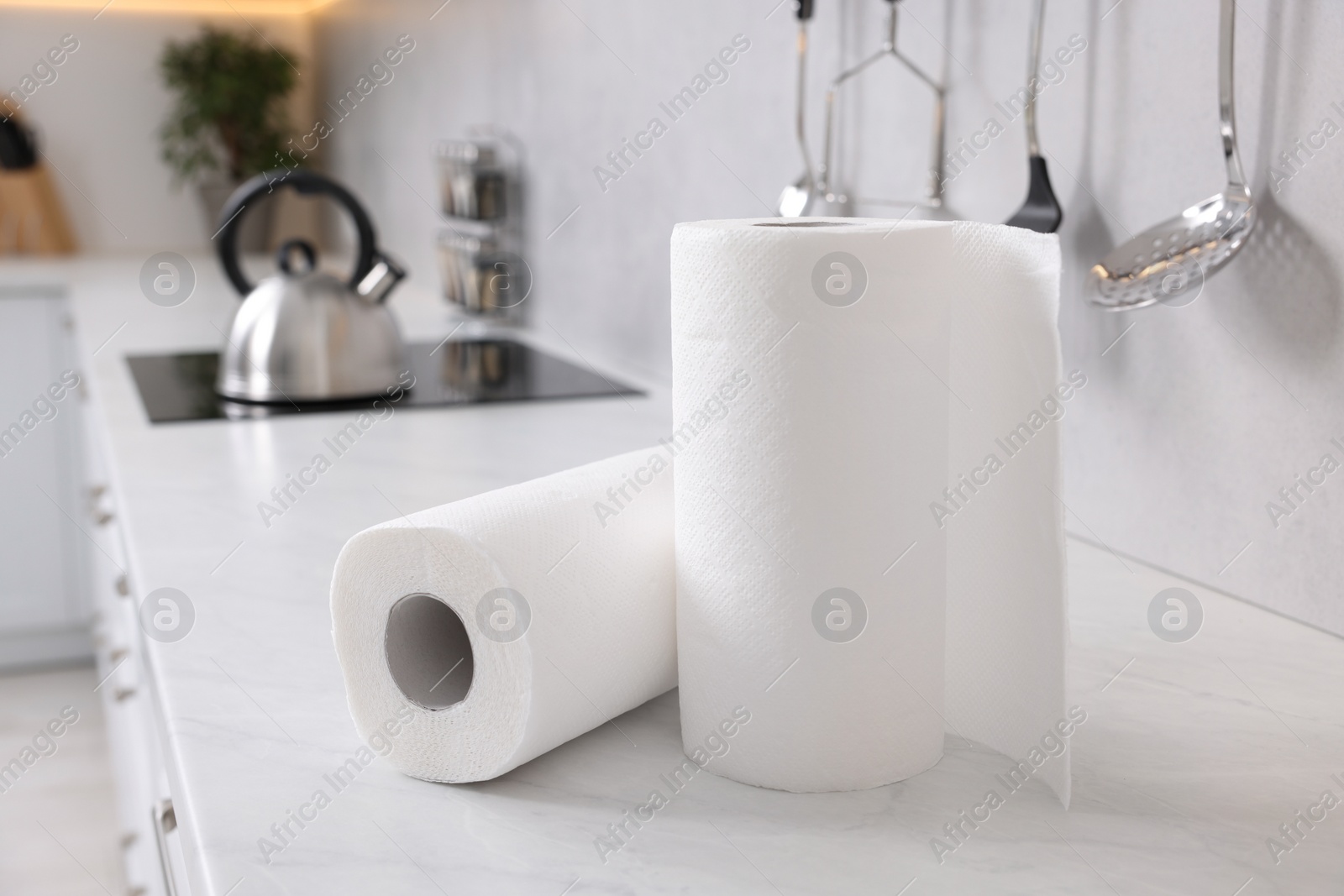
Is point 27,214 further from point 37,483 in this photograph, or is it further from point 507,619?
point 507,619

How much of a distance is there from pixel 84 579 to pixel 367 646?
2072 mm

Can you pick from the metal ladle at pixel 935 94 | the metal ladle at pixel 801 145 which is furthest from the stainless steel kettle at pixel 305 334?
the metal ladle at pixel 935 94

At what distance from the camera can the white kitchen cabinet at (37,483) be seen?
2275mm

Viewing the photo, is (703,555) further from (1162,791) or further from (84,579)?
(84,579)

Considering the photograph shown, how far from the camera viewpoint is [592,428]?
126 cm

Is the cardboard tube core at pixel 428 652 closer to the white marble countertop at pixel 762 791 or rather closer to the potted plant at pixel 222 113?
the white marble countertop at pixel 762 791

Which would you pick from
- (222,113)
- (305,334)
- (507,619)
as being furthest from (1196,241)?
(222,113)

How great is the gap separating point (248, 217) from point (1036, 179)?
2.77m

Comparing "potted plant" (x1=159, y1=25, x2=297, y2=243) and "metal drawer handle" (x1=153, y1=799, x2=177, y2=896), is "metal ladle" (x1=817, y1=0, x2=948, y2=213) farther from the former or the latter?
"potted plant" (x1=159, y1=25, x2=297, y2=243)

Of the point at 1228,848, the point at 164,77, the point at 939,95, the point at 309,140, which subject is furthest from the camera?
the point at 309,140

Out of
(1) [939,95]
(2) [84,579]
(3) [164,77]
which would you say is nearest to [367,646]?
(1) [939,95]

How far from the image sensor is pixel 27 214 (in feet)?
9.72

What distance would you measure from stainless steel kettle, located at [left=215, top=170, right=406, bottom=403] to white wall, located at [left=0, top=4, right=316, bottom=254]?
2.01 metres

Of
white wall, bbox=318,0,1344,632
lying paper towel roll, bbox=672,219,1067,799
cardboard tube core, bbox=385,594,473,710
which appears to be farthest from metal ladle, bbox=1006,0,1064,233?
cardboard tube core, bbox=385,594,473,710
